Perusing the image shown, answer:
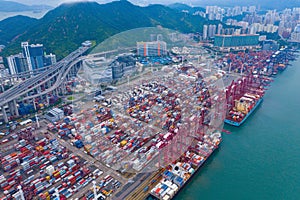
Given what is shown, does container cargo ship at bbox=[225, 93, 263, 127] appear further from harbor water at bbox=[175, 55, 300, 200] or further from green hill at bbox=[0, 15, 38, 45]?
green hill at bbox=[0, 15, 38, 45]

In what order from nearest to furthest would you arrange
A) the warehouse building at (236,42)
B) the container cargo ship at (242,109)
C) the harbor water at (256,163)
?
the harbor water at (256,163)
the container cargo ship at (242,109)
the warehouse building at (236,42)

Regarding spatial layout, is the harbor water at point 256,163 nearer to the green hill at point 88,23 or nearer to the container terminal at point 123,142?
the container terminal at point 123,142

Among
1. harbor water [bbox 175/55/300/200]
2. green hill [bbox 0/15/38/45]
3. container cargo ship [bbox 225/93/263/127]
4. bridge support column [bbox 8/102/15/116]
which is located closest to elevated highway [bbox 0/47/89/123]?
bridge support column [bbox 8/102/15/116]

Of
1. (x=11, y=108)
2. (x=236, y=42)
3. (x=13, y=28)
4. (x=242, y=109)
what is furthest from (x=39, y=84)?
(x=236, y=42)

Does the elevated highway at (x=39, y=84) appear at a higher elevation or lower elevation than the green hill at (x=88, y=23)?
lower

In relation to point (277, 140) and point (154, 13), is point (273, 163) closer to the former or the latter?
point (277, 140)

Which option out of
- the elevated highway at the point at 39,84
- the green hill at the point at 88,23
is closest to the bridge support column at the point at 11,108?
the elevated highway at the point at 39,84
